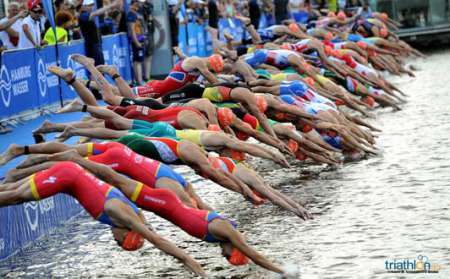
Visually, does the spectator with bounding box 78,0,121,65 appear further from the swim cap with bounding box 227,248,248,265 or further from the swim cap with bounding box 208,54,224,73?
the swim cap with bounding box 227,248,248,265

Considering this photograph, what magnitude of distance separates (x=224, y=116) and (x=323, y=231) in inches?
121

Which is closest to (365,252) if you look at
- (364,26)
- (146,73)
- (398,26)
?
(146,73)

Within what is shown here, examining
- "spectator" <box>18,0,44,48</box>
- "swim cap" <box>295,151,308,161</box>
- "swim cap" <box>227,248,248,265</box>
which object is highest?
"spectator" <box>18,0,44,48</box>

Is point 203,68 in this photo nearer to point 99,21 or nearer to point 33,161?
point 33,161

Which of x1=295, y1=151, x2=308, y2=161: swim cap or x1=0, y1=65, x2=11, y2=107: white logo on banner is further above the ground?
x1=0, y1=65, x2=11, y2=107: white logo on banner

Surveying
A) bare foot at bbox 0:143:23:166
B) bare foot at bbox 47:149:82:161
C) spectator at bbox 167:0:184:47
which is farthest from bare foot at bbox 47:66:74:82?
spectator at bbox 167:0:184:47

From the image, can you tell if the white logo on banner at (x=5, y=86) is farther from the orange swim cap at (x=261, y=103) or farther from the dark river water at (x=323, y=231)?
the orange swim cap at (x=261, y=103)

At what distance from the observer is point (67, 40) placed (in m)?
20.3

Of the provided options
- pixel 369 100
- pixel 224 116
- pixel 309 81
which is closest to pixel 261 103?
pixel 224 116

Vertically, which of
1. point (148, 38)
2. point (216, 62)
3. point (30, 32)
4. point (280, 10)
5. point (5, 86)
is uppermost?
point (30, 32)

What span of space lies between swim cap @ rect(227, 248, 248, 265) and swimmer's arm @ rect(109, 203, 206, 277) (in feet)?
1.82

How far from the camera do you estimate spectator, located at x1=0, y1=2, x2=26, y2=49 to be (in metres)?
17.4

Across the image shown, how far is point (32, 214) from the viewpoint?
1184 centimetres

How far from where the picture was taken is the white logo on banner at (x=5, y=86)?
16.7 metres
